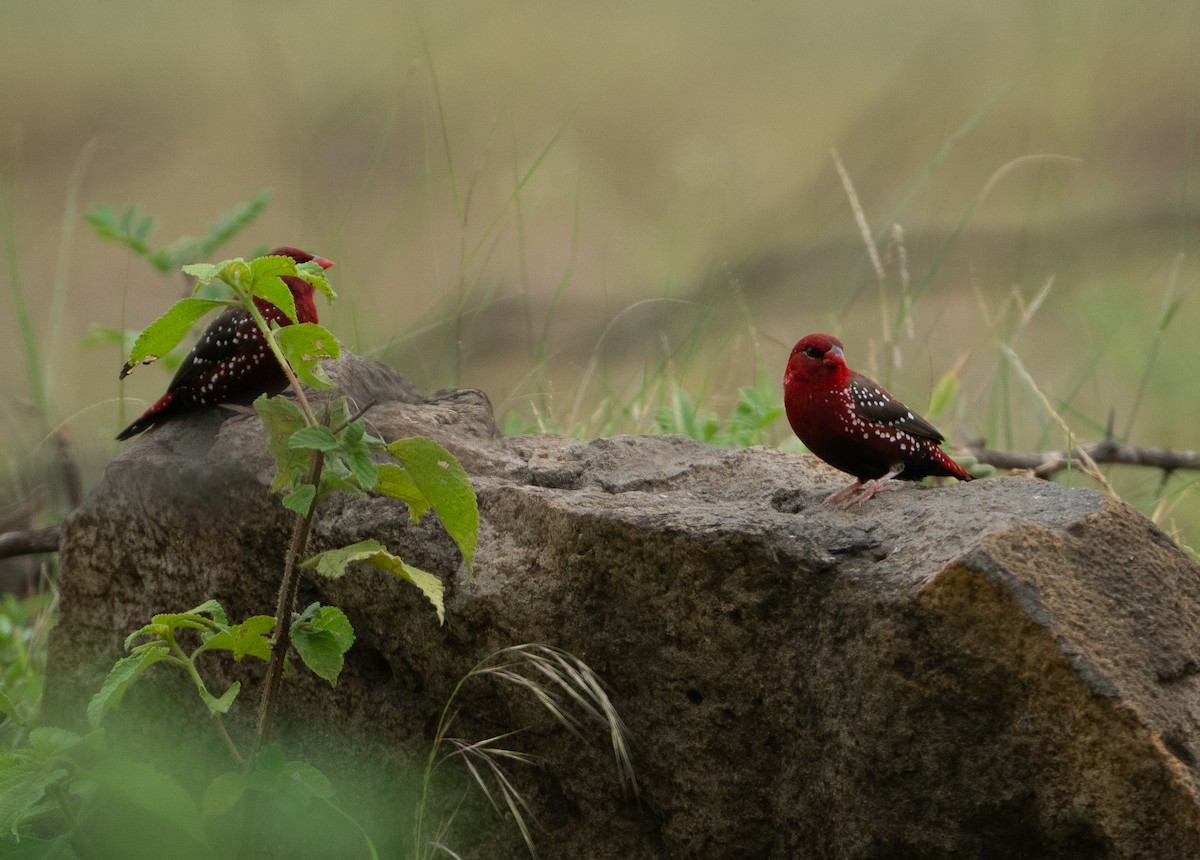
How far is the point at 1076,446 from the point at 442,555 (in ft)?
7.72

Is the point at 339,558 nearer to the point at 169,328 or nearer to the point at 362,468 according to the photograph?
Result: the point at 362,468

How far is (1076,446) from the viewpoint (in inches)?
173

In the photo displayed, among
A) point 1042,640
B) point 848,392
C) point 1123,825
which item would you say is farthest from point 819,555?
point 848,392

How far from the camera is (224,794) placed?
2484 mm

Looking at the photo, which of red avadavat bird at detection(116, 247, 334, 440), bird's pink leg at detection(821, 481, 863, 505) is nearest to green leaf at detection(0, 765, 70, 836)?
red avadavat bird at detection(116, 247, 334, 440)

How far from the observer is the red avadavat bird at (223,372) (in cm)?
375

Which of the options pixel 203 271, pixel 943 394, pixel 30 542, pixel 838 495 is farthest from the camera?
pixel 943 394

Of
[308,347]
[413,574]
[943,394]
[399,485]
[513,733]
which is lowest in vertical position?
[943,394]

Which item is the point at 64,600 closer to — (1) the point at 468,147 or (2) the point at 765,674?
(2) the point at 765,674

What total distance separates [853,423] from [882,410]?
0.09 metres

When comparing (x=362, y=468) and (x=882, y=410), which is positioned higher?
(x=362, y=468)

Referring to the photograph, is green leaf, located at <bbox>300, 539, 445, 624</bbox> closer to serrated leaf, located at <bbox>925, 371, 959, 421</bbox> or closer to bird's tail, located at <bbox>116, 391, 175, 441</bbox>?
bird's tail, located at <bbox>116, 391, 175, 441</bbox>

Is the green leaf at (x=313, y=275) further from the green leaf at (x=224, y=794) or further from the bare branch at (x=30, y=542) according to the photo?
the bare branch at (x=30, y=542)

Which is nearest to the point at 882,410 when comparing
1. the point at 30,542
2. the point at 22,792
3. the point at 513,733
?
the point at 513,733
